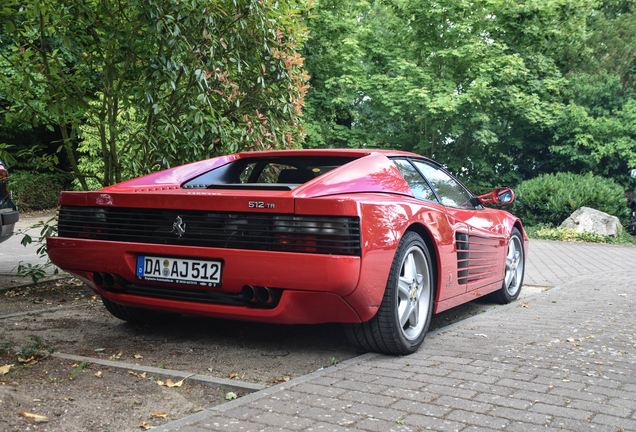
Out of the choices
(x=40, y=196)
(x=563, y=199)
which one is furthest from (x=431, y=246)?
(x=40, y=196)

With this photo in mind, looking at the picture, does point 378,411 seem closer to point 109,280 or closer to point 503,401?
point 503,401

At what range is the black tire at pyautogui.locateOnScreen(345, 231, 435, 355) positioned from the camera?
351cm

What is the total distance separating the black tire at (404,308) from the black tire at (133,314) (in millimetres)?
1639

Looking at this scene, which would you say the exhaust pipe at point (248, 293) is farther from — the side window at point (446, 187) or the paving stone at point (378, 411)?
the side window at point (446, 187)

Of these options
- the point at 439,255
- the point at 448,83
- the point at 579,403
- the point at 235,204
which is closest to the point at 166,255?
the point at 235,204

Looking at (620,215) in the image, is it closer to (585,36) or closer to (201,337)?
(585,36)

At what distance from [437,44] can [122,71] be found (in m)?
15.6

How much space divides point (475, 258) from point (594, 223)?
12.8 metres

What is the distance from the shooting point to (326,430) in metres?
2.40

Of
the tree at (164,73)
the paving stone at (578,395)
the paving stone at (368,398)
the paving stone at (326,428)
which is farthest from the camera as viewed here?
the tree at (164,73)

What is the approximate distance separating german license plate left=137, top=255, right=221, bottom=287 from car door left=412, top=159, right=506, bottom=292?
191 centimetres

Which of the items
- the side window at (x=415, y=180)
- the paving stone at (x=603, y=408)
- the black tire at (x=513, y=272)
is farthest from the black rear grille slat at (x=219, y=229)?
the black tire at (x=513, y=272)

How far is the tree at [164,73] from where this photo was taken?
5199 mm

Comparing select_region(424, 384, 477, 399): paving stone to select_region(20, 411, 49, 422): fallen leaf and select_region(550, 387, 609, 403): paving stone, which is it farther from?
select_region(20, 411, 49, 422): fallen leaf
